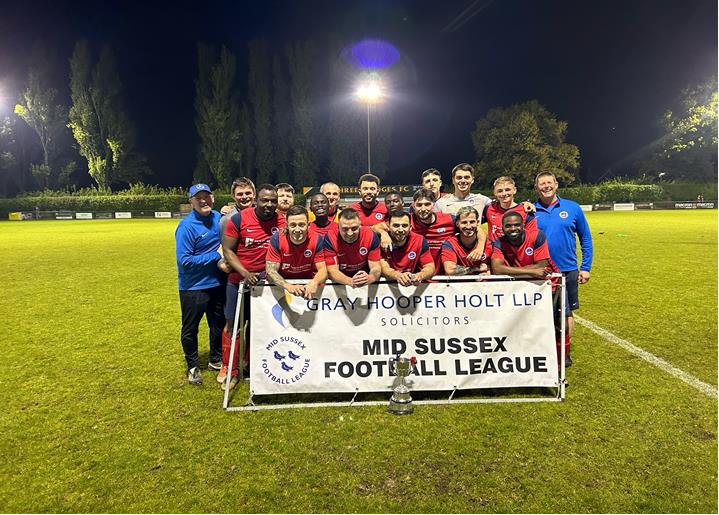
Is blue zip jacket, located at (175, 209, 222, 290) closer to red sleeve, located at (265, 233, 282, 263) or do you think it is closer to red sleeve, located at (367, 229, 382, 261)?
red sleeve, located at (265, 233, 282, 263)

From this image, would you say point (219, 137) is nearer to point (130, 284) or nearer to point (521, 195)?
point (521, 195)

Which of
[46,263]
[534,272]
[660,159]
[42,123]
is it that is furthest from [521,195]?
[42,123]

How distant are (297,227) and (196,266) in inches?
48.0

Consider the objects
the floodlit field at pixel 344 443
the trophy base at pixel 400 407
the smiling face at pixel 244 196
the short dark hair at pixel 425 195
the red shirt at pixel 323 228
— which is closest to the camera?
the floodlit field at pixel 344 443

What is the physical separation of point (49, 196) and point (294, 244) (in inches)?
1915

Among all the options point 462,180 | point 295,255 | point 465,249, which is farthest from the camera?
point 462,180

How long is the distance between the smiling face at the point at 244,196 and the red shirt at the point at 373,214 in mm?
1149

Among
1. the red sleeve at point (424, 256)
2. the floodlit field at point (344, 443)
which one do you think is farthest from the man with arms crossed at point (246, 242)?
the red sleeve at point (424, 256)

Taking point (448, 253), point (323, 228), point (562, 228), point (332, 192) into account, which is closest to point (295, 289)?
point (323, 228)

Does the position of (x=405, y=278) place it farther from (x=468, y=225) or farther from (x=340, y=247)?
(x=468, y=225)

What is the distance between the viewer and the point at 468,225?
4.46 m

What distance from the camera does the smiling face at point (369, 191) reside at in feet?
17.1

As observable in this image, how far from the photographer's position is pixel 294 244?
14.1 feet

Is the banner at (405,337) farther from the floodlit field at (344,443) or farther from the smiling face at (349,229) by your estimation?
Answer: the smiling face at (349,229)
